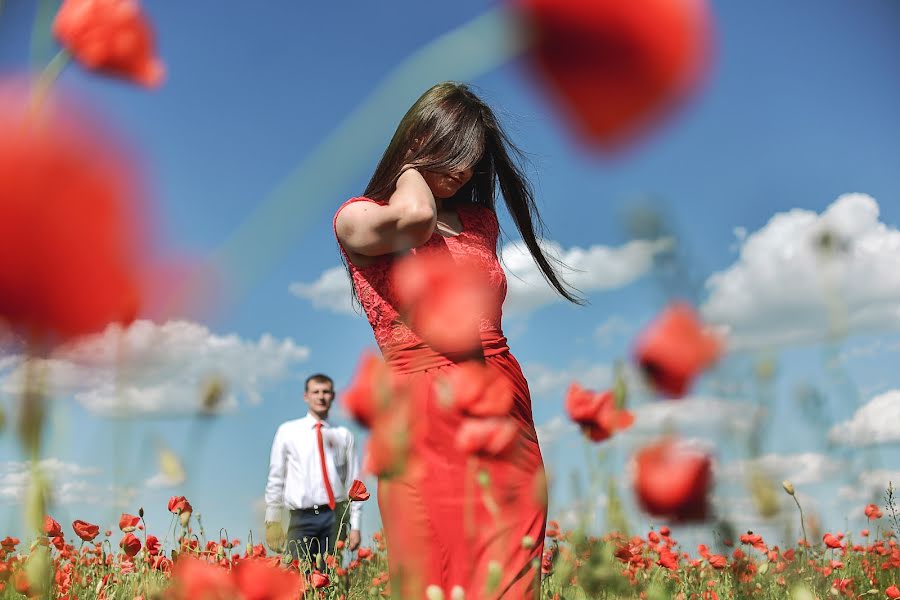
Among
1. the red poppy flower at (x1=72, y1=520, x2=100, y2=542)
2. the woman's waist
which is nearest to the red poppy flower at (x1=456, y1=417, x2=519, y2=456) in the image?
the woman's waist

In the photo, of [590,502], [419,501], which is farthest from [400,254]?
[590,502]

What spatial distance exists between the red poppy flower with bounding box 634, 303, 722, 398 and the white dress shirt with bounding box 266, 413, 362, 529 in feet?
10.7

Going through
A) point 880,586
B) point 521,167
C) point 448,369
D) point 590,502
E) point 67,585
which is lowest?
point 880,586

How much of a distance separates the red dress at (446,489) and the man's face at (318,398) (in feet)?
8.94

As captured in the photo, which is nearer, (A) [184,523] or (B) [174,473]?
(B) [174,473]

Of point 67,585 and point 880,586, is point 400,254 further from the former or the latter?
point 880,586

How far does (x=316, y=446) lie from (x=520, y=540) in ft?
9.26

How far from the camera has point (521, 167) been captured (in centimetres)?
165

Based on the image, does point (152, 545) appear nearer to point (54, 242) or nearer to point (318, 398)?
point (54, 242)

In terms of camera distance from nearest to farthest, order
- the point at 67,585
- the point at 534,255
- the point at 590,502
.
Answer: the point at 590,502, the point at 534,255, the point at 67,585

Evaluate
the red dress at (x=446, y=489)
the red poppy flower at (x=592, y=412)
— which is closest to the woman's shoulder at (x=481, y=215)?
the red dress at (x=446, y=489)

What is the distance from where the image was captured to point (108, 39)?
0.27 m

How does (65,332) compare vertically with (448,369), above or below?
below

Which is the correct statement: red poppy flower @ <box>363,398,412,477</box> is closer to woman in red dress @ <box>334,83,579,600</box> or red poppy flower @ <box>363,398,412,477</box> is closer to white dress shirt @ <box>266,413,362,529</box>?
woman in red dress @ <box>334,83,579,600</box>
